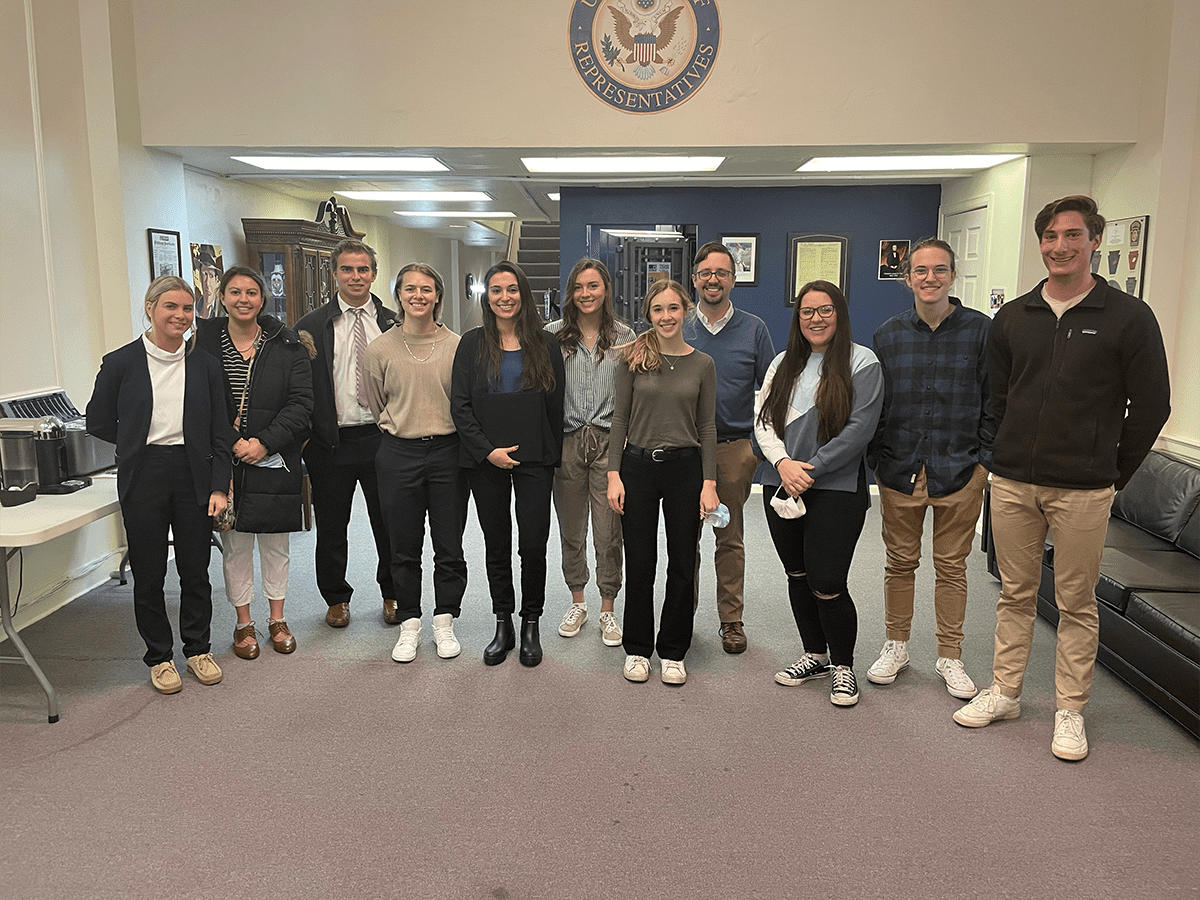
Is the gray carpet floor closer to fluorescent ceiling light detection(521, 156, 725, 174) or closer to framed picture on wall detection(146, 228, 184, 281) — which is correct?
framed picture on wall detection(146, 228, 184, 281)

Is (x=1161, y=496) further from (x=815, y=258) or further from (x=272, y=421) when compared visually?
(x=272, y=421)

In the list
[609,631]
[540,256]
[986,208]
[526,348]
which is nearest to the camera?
[526,348]

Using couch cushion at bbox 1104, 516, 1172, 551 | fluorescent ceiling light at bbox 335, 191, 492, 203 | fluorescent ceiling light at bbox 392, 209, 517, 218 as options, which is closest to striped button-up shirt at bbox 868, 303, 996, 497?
couch cushion at bbox 1104, 516, 1172, 551

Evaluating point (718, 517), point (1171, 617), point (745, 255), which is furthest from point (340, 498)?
point (745, 255)

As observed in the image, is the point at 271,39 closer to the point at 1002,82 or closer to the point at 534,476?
the point at 534,476

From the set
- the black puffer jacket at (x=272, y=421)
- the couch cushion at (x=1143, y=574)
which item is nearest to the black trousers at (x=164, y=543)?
the black puffer jacket at (x=272, y=421)

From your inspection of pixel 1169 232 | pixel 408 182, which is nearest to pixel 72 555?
pixel 408 182

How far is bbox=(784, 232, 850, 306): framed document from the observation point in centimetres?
730

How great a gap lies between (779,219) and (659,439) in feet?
14.4

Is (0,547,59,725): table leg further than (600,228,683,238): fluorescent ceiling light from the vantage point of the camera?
No

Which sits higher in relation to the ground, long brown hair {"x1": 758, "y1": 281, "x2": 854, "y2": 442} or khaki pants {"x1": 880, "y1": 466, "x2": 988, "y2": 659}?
long brown hair {"x1": 758, "y1": 281, "x2": 854, "y2": 442}

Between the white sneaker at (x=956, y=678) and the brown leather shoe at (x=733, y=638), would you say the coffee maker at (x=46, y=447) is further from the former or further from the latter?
the white sneaker at (x=956, y=678)

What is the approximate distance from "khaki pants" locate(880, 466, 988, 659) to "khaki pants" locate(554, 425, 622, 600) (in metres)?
1.15

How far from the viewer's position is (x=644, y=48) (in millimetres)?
5051
